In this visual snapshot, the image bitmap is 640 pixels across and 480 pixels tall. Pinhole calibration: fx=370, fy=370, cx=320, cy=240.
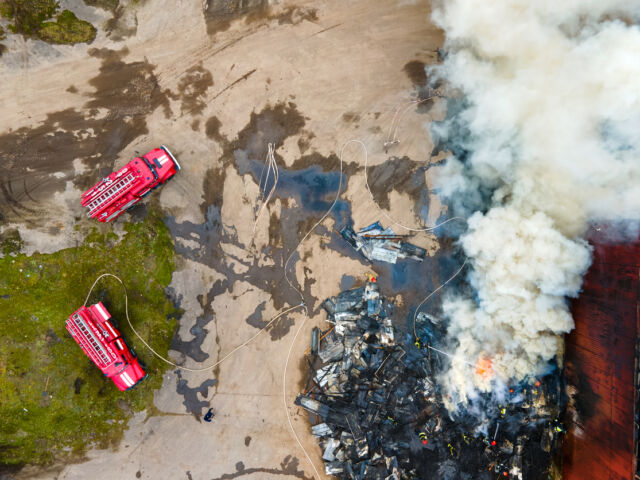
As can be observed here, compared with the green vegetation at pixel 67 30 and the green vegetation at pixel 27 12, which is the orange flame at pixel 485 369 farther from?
the green vegetation at pixel 27 12

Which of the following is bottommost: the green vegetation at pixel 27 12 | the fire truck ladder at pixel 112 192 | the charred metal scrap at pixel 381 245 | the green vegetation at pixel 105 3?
the charred metal scrap at pixel 381 245

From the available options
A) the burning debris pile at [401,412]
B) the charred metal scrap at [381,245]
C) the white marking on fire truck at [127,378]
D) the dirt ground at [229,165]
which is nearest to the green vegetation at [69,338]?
the dirt ground at [229,165]

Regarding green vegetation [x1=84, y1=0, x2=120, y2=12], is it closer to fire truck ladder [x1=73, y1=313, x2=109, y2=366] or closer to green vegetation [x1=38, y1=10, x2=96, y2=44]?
green vegetation [x1=38, y1=10, x2=96, y2=44]

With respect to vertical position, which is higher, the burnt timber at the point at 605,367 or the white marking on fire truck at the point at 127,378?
the white marking on fire truck at the point at 127,378

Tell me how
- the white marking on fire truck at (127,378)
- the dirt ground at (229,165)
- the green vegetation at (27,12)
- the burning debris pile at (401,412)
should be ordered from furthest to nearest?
the dirt ground at (229,165) → the green vegetation at (27,12) → the white marking on fire truck at (127,378) → the burning debris pile at (401,412)

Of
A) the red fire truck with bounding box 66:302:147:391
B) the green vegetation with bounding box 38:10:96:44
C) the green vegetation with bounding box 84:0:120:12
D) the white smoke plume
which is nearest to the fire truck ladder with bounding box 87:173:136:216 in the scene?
the red fire truck with bounding box 66:302:147:391

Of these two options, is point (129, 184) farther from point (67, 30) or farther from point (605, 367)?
point (605, 367)
